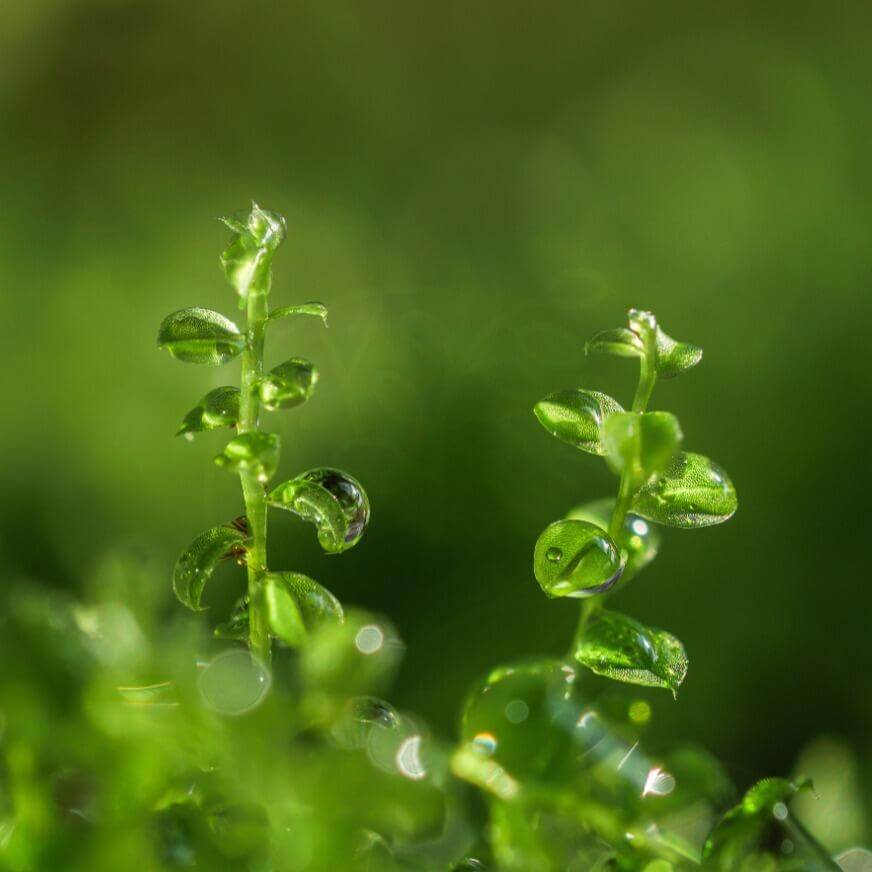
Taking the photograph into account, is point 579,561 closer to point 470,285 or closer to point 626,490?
point 626,490

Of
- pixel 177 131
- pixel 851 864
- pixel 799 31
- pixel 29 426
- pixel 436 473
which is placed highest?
pixel 799 31

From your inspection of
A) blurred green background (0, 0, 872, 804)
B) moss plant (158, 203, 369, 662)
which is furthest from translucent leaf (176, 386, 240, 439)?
blurred green background (0, 0, 872, 804)

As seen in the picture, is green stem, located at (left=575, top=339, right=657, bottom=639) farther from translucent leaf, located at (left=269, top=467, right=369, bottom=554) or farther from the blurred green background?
the blurred green background

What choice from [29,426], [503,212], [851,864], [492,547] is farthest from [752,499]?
[851,864]

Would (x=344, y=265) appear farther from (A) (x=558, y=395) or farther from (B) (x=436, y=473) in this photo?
(A) (x=558, y=395)

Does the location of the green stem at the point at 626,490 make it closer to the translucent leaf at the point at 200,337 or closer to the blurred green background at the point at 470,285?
the translucent leaf at the point at 200,337

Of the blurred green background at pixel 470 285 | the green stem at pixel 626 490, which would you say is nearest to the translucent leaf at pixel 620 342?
the green stem at pixel 626 490
